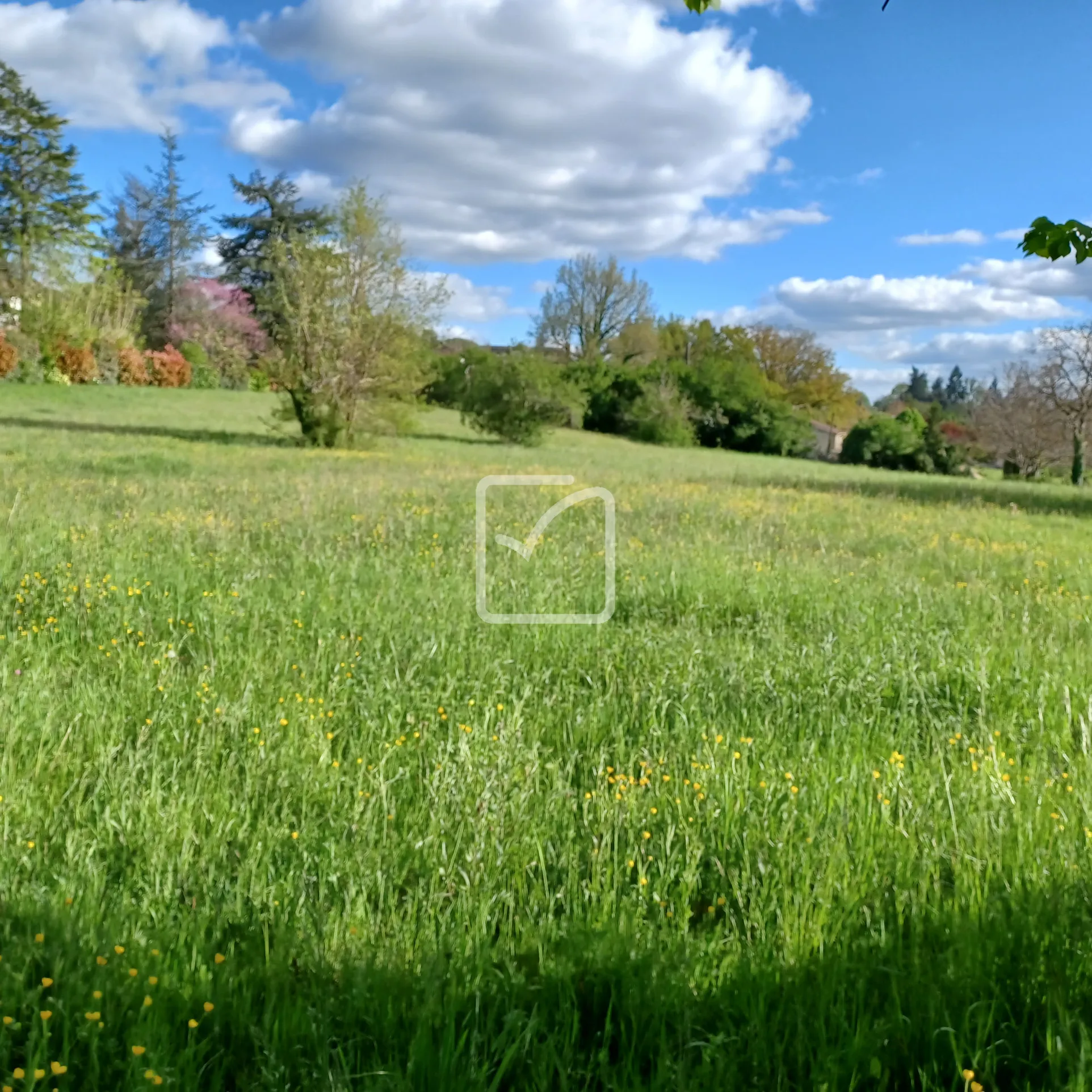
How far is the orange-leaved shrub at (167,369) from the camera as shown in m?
43.2

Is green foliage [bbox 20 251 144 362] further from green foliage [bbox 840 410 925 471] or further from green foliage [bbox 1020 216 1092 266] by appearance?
green foliage [bbox 1020 216 1092 266]

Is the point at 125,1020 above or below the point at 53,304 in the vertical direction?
below

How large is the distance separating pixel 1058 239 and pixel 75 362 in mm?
42620

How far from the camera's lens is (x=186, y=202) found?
58.2m

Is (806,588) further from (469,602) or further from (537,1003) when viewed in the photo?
(537,1003)

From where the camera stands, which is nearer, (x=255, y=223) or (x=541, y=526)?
(x=541, y=526)

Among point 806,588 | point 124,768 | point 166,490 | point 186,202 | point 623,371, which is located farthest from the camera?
point 186,202

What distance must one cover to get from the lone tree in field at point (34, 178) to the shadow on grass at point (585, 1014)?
1924 inches

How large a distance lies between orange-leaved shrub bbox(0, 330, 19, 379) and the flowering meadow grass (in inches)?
1370

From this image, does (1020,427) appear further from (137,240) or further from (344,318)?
(137,240)

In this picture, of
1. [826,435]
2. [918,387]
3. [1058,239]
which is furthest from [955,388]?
[1058,239]

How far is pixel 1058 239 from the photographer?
281cm

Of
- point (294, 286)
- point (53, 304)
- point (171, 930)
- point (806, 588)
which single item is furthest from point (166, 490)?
point (53, 304)

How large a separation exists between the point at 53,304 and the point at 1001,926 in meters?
42.9
